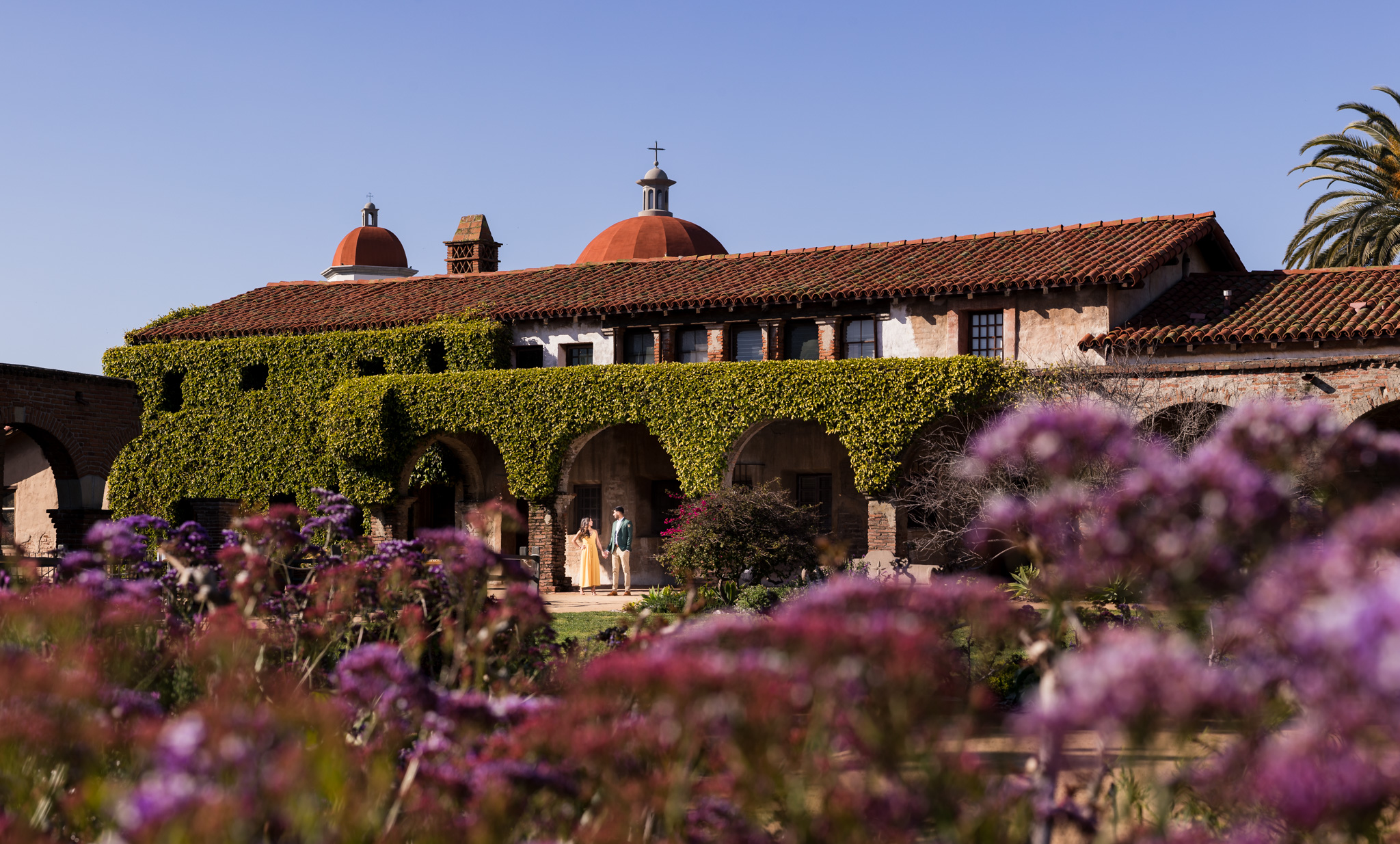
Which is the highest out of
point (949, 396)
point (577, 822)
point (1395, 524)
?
point (949, 396)

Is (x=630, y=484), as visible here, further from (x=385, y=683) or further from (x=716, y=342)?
(x=385, y=683)

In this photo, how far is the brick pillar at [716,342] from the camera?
24.6m

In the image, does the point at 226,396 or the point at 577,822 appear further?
the point at 226,396

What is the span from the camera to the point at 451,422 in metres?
25.7

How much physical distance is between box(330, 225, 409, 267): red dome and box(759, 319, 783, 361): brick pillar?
38652 mm

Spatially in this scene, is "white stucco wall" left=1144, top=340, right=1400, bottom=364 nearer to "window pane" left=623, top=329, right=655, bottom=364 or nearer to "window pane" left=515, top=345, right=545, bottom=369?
"window pane" left=623, top=329, right=655, bottom=364

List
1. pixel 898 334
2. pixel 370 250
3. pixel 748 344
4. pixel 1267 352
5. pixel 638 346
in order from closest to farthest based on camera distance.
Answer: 1. pixel 1267 352
2. pixel 898 334
3. pixel 748 344
4. pixel 638 346
5. pixel 370 250

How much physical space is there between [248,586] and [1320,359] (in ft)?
57.9

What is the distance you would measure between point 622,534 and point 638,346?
406 centimetres

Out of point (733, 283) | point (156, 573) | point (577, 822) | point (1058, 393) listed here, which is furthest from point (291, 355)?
point (577, 822)

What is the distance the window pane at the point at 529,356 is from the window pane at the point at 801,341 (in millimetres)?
5691

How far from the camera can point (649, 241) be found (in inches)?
1670

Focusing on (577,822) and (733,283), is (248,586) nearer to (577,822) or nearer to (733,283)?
(577,822)

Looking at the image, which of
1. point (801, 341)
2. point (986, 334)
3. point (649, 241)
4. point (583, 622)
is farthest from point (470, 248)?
point (583, 622)
